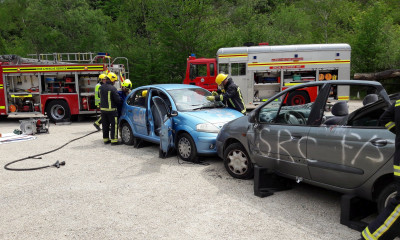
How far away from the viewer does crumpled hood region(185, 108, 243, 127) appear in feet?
21.5

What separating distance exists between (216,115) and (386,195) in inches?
151

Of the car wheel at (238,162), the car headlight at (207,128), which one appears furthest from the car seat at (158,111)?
the car wheel at (238,162)

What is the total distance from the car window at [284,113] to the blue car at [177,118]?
5.02 ft

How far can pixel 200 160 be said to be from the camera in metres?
6.82

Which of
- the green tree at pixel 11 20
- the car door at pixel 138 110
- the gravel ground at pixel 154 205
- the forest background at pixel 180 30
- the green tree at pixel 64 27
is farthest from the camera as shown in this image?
the green tree at pixel 11 20

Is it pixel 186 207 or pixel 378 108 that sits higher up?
pixel 378 108

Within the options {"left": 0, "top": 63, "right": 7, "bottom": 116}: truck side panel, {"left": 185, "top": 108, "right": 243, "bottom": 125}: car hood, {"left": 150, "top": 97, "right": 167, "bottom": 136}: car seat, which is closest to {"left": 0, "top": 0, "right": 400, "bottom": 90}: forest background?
{"left": 0, "top": 63, "right": 7, "bottom": 116}: truck side panel

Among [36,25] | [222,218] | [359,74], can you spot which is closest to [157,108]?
[222,218]

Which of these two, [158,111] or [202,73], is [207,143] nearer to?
[158,111]

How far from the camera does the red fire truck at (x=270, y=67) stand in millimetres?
15125

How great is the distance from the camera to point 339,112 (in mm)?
3939

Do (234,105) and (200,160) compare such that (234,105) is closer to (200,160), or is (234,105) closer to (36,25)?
(200,160)

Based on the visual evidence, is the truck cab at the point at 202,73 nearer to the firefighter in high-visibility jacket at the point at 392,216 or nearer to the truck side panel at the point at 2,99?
the truck side panel at the point at 2,99

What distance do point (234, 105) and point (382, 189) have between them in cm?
442
